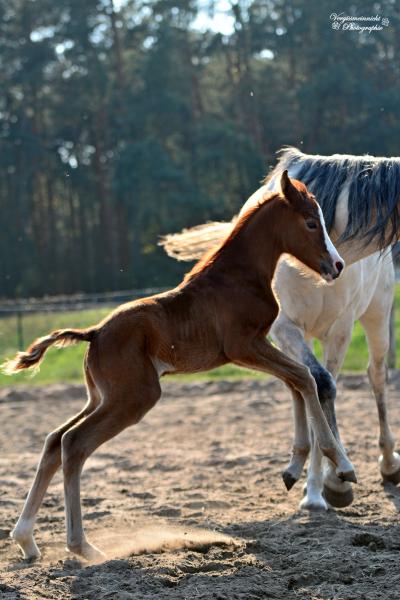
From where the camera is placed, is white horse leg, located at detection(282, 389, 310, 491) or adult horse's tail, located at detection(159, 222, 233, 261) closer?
white horse leg, located at detection(282, 389, 310, 491)

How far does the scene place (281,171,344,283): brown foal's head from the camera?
484 centimetres

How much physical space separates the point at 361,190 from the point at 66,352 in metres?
12.1

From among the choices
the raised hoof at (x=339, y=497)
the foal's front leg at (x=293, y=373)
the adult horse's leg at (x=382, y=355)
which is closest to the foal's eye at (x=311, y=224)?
the foal's front leg at (x=293, y=373)

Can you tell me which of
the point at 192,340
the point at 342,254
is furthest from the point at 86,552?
the point at 342,254

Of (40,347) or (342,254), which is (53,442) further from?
(342,254)

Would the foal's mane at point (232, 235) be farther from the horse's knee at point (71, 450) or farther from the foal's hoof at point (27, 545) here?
the foal's hoof at point (27, 545)

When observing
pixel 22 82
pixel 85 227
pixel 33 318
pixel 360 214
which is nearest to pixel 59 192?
pixel 85 227

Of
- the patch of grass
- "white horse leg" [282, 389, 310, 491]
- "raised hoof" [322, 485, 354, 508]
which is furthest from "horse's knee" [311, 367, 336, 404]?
the patch of grass

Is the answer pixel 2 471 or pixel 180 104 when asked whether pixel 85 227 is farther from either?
pixel 2 471

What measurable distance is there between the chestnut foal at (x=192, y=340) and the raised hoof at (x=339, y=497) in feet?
3.60

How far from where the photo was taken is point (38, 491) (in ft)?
15.8

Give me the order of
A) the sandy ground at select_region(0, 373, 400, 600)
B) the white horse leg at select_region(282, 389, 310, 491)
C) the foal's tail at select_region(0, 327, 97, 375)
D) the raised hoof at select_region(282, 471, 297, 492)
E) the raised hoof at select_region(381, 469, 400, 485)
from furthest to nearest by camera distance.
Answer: the raised hoof at select_region(381, 469, 400, 485), the white horse leg at select_region(282, 389, 310, 491), the raised hoof at select_region(282, 471, 297, 492), the foal's tail at select_region(0, 327, 97, 375), the sandy ground at select_region(0, 373, 400, 600)

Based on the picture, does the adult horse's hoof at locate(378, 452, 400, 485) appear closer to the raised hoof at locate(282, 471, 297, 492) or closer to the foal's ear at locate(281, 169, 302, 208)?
the raised hoof at locate(282, 471, 297, 492)

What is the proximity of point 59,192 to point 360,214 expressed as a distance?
36.5 meters
